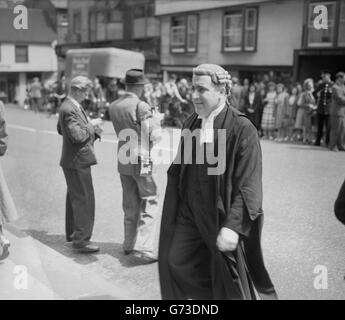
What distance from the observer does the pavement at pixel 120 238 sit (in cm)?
427

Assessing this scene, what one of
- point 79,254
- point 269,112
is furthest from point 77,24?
point 79,254

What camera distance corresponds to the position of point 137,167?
506 centimetres

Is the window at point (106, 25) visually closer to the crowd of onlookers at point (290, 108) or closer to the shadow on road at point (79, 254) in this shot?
the crowd of onlookers at point (290, 108)

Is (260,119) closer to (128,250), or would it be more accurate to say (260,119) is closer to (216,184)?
(128,250)

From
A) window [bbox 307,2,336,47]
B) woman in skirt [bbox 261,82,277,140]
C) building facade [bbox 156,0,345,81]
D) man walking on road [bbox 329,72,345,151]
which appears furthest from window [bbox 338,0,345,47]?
man walking on road [bbox 329,72,345,151]

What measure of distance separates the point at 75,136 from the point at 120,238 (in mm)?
1356

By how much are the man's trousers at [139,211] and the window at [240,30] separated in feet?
55.1

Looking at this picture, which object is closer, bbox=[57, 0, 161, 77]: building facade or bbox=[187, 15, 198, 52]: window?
bbox=[187, 15, 198, 52]: window

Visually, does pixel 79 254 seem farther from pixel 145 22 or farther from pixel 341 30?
pixel 145 22

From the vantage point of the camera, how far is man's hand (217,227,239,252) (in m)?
3.01

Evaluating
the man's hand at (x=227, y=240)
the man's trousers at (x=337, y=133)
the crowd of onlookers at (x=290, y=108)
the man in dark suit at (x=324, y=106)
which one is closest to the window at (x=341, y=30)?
the crowd of onlookers at (x=290, y=108)

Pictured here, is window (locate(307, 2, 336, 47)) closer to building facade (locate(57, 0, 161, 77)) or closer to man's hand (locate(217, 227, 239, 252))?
building facade (locate(57, 0, 161, 77))

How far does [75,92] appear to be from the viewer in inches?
207

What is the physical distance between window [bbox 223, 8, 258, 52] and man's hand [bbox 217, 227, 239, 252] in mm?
18738
